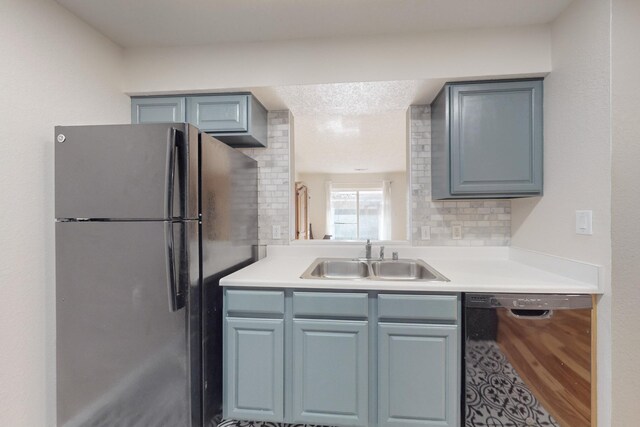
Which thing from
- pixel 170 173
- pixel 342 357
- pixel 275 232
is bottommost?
pixel 342 357

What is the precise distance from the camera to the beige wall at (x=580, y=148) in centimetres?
134

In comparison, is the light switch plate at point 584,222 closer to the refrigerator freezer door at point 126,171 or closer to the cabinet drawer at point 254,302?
the cabinet drawer at point 254,302

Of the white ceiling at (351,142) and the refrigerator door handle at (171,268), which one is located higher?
the white ceiling at (351,142)

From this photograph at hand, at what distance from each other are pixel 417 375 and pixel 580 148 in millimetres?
1415

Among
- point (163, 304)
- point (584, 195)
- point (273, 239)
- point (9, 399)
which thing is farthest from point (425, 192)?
point (9, 399)

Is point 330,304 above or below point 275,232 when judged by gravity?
below

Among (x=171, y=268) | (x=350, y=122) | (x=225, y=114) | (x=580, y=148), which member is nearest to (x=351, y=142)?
(x=350, y=122)

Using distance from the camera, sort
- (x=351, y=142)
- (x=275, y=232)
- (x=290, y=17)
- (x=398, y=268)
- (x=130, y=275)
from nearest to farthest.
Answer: (x=130, y=275) < (x=290, y=17) < (x=398, y=268) < (x=275, y=232) < (x=351, y=142)

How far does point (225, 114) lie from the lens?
1.98 meters

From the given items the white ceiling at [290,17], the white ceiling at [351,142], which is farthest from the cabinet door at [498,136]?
the white ceiling at [351,142]

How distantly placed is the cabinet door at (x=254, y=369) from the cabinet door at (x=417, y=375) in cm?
54

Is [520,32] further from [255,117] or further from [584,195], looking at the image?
[255,117]

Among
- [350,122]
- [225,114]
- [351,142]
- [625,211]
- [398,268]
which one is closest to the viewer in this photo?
[625,211]

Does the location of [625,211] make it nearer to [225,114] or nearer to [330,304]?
[330,304]
